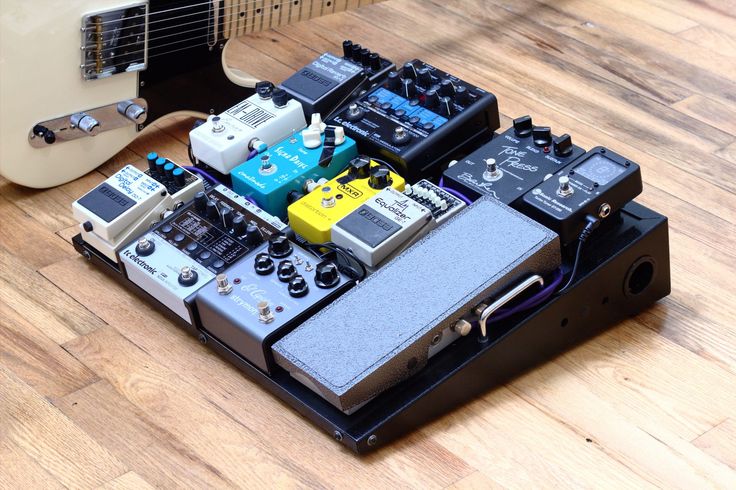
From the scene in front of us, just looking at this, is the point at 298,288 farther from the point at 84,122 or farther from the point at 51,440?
the point at 84,122

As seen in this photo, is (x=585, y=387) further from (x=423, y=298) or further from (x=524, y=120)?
(x=524, y=120)

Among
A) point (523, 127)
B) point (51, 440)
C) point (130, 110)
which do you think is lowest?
point (51, 440)

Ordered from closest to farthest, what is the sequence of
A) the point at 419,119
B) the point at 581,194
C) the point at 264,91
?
the point at 581,194 → the point at 419,119 → the point at 264,91

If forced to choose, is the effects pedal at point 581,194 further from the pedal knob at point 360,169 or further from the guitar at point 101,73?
the guitar at point 101,73

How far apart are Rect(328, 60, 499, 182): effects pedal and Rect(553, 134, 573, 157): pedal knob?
0.20 meters

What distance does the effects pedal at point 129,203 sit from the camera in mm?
2072

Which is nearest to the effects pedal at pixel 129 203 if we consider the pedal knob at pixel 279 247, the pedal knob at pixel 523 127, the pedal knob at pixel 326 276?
the pedal knob at pixel 279 247

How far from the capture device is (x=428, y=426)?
5.98 ft

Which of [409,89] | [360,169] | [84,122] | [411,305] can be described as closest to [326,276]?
[411,305]

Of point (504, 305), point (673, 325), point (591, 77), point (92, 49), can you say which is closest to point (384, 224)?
point (504, 305)

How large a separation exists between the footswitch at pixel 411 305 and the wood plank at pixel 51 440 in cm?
32

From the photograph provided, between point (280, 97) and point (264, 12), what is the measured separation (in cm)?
42

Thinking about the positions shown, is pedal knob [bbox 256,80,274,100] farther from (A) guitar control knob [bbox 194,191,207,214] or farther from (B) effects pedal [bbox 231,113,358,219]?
(A) guitar control knob [bbox 194,191,207,214]

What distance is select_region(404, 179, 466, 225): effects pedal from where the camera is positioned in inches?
77.9
